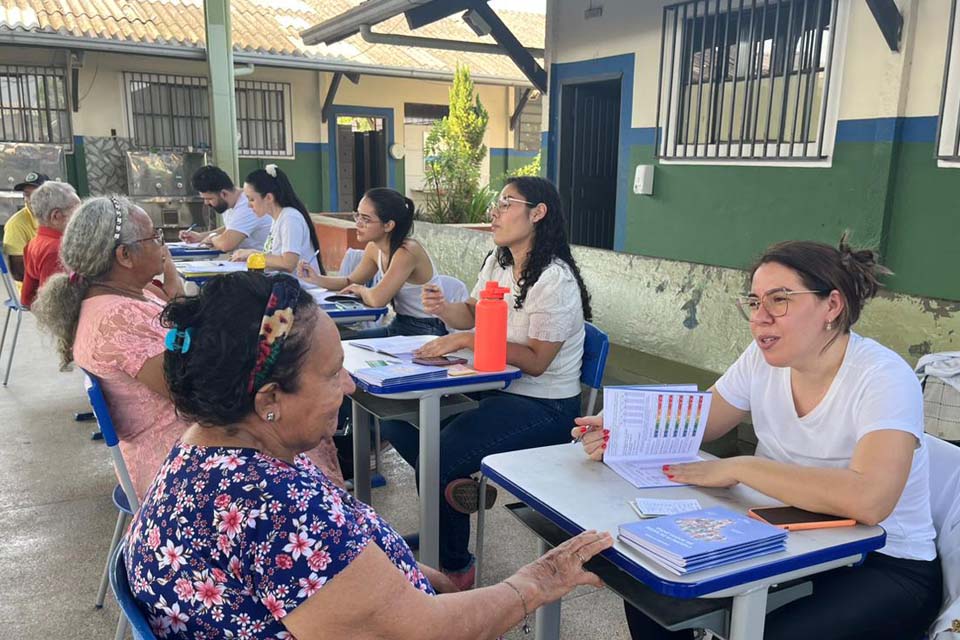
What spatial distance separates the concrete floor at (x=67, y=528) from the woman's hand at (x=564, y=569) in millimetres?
1088

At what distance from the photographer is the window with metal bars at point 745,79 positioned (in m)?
4.94

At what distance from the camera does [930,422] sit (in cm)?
237

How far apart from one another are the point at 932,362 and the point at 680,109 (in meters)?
4.04

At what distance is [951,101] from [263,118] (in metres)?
10.2

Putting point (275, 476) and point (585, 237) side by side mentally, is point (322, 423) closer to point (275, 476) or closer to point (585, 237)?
point (275, 476)

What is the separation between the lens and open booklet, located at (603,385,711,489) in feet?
5.59

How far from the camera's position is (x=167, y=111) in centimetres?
1141

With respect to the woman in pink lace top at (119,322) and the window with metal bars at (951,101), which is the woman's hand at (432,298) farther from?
the window with metal bars at (951,101)

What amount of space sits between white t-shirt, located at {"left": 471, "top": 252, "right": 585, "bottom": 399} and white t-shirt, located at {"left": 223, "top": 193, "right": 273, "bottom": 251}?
341cm

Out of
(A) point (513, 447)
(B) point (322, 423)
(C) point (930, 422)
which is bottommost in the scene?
(A) point (513, 447)

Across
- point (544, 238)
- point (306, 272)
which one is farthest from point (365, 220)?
point (544, 238)

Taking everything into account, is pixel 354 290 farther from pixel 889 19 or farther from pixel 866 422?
pixel 889 19

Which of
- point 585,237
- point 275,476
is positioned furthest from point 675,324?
point 585,237

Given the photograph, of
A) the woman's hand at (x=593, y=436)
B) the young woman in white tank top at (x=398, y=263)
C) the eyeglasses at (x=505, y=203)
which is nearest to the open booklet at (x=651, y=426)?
the woman's hand at (x=593, y=436)
